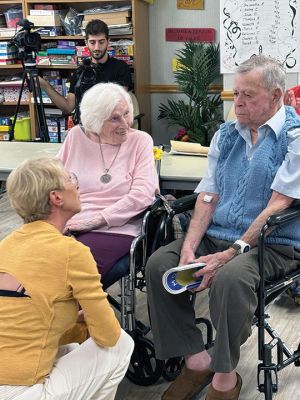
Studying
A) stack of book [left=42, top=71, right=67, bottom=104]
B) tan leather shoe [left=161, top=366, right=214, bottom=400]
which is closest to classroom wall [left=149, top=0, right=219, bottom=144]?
stack of book [left=42, top=71, right=67, bottom=104]

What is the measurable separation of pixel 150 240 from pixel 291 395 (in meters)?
0.77

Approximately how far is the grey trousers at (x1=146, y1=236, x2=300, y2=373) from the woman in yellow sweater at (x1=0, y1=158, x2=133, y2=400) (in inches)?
16.6

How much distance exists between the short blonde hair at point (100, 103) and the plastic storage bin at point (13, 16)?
351 centimetres

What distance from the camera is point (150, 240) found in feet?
8.08

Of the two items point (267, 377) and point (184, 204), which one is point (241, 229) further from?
point (267, 377)

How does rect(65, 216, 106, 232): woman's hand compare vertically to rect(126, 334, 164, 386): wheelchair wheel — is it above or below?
above

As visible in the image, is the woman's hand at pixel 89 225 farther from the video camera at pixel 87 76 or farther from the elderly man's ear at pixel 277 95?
the video camera at pixel 87 76

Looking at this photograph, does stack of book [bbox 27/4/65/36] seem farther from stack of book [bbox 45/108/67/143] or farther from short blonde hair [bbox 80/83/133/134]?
short blonde hair [bbox 80/83/133/134]

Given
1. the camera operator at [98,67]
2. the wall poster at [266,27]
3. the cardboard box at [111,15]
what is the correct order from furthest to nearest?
the cardboard box at [111,15]
the camera operator at [98,67]
the wall poster at [266,27]

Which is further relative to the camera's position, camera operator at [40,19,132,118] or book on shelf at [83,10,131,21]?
book on shelf at [83,10,131,21]

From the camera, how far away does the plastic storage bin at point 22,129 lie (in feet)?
19.0

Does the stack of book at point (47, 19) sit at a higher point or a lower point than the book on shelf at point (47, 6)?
lower

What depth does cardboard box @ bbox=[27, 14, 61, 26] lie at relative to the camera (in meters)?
5.48

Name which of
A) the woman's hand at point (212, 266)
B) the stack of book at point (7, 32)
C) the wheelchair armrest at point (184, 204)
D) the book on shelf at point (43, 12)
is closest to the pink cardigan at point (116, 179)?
the wheelchair armrest at point (184, 204)
